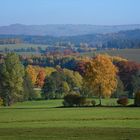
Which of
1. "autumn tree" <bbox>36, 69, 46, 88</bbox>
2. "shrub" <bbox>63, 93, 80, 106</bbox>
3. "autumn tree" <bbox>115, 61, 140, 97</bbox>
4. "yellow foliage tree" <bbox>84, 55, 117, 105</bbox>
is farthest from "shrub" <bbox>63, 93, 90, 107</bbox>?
"autumn tree" <bbox>36, 69, 46, 88</bbox>

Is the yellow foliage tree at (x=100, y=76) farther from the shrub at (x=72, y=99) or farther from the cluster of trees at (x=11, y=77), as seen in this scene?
the cluster of trees at (x=11, y=77)

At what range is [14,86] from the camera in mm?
94250

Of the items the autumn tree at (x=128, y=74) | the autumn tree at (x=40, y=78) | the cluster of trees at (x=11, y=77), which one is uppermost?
the cluster of trees at (x=11, y=77)

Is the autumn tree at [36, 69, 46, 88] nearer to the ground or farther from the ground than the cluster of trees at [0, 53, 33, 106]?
nearer to the ground

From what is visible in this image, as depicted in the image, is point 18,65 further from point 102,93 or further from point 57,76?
point 57,76

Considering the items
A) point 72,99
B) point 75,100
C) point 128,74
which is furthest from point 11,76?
point 128,74

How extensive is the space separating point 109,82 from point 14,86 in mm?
19173

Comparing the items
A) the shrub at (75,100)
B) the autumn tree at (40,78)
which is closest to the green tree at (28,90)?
the shrub at (75,100)

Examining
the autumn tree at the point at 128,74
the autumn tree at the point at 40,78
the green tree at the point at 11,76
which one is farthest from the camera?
the autumn tree at the point at 40,78

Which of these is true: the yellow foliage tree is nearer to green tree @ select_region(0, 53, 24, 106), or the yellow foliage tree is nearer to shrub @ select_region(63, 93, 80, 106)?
shrub @ select_region(63, 93, 80, 106)

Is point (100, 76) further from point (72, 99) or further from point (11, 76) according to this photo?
point (11, 76)

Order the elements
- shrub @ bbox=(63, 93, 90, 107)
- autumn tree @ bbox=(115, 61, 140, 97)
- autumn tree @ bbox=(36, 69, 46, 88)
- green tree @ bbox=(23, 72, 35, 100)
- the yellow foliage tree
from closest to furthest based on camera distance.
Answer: shrub @ bbox=(63, 93, 90, 107), the yellow foliage tree, green tree @ bbox=(23, 72, 35, 100), autumn tree @ bbox=(115, 61, 140, 97), autumn tree @ bbox=(36, 69, 46, 88)

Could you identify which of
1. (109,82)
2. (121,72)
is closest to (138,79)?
(121,72)

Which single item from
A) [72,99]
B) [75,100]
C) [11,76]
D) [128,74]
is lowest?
[128,74]
